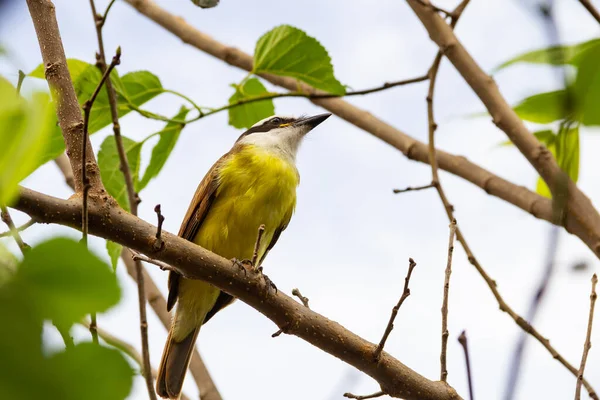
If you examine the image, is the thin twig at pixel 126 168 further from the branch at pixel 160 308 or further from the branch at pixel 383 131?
the branch at pixel 383 131

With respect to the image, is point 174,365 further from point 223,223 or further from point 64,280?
point 64,280

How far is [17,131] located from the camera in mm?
414

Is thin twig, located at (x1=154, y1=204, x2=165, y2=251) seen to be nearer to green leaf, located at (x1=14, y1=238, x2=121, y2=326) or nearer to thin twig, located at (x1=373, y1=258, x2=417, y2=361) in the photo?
→ thin twig, located at (x1=373, y1=258, x2=417, y2=361)

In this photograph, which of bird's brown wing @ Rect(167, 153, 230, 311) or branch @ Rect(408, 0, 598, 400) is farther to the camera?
bird's brown wing @ Rect(167, 153, 230, 311)

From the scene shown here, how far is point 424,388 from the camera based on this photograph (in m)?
2.28

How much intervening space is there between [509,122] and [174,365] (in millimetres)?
2050

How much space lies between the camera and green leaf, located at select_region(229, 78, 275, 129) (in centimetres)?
301

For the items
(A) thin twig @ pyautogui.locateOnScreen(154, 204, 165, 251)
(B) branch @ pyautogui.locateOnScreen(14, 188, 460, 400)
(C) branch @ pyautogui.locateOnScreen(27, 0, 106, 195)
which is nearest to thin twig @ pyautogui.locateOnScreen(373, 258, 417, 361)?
(B) branch @ pyautogui.locateOnScreen(14, 188, 460, 400)

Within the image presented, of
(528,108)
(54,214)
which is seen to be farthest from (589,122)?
(54,214)

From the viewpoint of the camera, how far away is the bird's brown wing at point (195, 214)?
3638 millimetres

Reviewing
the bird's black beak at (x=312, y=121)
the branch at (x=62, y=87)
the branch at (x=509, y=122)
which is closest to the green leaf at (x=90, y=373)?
the branch at (x=62, y=87)

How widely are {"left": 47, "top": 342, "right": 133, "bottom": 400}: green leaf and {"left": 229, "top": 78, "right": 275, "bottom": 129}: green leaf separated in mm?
2570

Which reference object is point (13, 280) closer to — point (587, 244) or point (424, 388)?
point (424, 388)

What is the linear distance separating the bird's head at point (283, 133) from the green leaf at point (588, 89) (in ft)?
11.7
